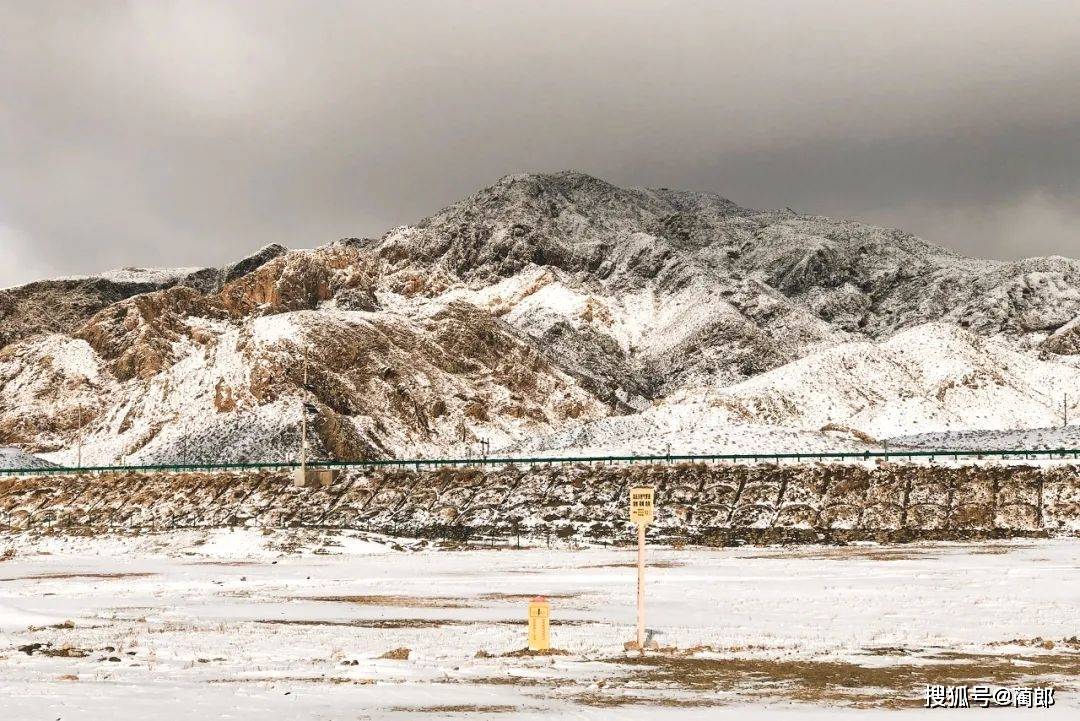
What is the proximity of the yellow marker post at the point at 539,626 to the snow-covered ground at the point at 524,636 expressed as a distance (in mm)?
635

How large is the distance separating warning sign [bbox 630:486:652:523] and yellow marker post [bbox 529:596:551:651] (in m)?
2.92

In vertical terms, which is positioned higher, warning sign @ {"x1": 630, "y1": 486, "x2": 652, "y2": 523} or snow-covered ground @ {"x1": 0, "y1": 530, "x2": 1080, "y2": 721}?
warning sign @ {"x1": 630, "y1": 486, "x2": 652, "y2": 523}

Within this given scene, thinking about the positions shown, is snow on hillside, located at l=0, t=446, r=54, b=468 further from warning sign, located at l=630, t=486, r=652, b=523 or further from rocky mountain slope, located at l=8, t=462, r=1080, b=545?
warning sign, located at l=630, t=486, r=652, b=523

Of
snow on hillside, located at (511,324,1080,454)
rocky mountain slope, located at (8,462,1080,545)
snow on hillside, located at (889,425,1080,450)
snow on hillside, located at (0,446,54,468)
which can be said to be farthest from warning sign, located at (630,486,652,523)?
snow on hillside, located at (0,446,54,468)

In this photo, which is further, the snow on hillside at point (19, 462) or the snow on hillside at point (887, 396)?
the snow on hillside at point (887, 396)

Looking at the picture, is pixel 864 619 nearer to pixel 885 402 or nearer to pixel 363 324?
pixel 885 402

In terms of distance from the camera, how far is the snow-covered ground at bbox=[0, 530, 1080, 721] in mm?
18172

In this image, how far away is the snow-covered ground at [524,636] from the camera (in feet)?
59.6

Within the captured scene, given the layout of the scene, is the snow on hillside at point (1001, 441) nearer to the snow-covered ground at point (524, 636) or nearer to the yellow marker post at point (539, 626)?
the snow-covered ground at point (524, 636)

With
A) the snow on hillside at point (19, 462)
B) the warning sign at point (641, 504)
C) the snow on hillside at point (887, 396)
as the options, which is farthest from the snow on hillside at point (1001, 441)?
the snow on hillside at point (19, 462)

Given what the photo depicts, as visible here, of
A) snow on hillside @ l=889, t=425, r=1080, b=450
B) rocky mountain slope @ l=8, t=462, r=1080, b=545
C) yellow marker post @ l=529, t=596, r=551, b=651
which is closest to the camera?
yellow marker post @ l=529, t=596, r=551, b=651

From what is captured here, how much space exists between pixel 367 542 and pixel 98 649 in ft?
144

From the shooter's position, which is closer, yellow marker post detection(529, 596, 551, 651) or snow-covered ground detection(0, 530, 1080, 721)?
snow-covered ground detection(0, 530, 1080, 721)

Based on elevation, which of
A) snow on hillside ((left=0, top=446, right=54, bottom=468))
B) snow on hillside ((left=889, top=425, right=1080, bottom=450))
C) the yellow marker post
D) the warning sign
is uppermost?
snow on hillside ((left=889, top=425, right=1080, bottom=450))
